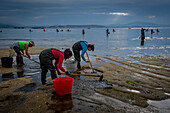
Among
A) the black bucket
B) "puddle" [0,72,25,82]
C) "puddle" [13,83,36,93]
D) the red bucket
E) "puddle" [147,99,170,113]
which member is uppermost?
the black bucket

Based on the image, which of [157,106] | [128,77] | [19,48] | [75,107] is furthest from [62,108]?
[19,48]

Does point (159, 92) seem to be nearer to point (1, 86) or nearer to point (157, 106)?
point (157, 106)

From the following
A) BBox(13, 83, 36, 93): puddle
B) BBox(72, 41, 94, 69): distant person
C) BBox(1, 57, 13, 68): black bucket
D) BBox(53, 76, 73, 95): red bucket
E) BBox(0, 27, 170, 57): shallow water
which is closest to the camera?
BBox(53, 76, 73, 95): red bucket

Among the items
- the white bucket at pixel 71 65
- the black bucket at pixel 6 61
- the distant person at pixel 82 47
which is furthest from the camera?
the black bucket at pixel 6 61

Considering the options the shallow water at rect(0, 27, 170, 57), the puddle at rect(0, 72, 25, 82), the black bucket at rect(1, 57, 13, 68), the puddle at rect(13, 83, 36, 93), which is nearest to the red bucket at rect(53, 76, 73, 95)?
the puddle at rect(13, 83, 36, 93)

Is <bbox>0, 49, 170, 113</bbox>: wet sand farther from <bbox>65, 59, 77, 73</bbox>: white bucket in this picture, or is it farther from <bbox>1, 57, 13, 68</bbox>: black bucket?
<bbox>1, 57, 13, 68</bbox>: black bucket

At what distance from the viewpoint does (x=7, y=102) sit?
476cm

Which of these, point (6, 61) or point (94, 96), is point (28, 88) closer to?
point (94, 96)

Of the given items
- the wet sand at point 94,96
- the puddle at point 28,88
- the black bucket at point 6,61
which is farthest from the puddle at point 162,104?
the black bucket at point 6,61

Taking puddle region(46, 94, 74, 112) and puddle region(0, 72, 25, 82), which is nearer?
puddle region(46, 94, 74, 112)

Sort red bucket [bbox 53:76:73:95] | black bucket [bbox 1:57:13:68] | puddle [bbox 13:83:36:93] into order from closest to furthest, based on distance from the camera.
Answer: red bucket [bbox 53:76:73:95]
puddle [bbox 13:83:36:93]
black bucket [bbox 1:57:13:68]

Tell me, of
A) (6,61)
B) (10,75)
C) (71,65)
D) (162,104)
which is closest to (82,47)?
(71,65)

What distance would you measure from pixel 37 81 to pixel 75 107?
2.97m

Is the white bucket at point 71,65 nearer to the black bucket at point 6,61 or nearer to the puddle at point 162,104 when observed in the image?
the black bucket at point 6,61
